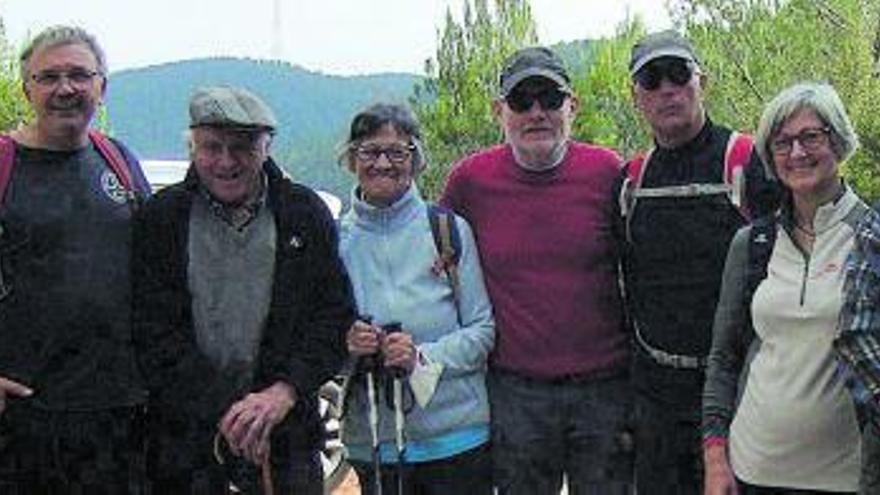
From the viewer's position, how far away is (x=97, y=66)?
4.12 meters

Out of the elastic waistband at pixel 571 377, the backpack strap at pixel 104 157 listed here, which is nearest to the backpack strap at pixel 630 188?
the elastic waistband at pixel 571 377

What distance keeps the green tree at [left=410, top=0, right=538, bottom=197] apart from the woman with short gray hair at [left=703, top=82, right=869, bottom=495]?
29.6 metres

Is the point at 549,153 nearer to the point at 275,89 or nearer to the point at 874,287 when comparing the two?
the point at 874,287

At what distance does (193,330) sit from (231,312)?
13 centimetres

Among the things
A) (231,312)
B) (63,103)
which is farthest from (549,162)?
(63,103)

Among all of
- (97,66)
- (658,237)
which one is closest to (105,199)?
(97,66)

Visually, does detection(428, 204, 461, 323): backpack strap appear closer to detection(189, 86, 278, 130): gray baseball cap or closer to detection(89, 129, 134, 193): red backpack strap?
detection(189, 86, 278, 130): gray baseball cap

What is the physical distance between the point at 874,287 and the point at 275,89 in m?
156

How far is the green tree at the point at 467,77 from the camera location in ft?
116

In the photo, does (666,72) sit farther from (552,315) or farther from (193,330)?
(193,330)

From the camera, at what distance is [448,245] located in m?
4.12

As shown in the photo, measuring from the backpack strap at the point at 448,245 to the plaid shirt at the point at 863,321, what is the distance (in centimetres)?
141

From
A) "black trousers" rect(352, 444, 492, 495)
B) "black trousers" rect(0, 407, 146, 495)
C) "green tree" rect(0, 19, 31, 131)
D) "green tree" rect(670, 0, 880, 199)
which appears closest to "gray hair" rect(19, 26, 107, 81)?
"black trousers" rect(0, 407, 146, 495)

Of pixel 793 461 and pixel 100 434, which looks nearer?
pixel 793 461
